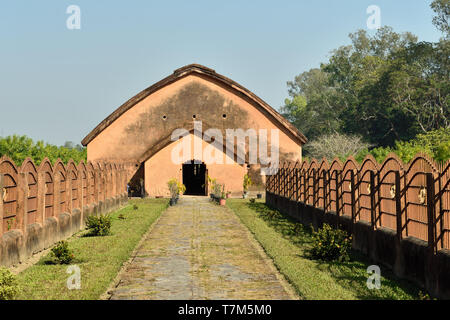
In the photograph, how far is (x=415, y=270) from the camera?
10.9 m

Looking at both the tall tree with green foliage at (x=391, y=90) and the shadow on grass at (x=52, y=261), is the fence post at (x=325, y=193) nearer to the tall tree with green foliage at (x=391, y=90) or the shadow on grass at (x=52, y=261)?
the shadow on grass at (x=52, y=261)

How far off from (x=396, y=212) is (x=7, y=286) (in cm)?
809

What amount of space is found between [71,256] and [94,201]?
490 inches

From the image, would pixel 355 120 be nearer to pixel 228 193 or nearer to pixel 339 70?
pixel 339 70

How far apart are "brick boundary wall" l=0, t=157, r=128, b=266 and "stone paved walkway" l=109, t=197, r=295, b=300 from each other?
9.59ft

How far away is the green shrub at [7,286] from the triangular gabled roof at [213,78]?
35.2 metres

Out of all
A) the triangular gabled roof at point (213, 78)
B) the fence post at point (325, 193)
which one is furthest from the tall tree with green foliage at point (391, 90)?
the fence post at point (325, 193)

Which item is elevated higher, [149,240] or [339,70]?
[339,70]

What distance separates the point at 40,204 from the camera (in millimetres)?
16469

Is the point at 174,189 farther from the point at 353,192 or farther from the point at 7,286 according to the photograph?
the point at 7,286

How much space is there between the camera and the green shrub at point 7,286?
965 cm

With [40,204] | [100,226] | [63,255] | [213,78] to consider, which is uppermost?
[213,78]

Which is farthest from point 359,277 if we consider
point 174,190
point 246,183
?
point 246,183
